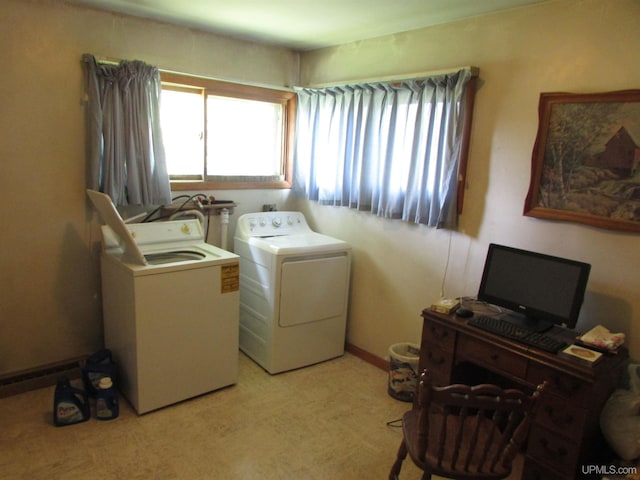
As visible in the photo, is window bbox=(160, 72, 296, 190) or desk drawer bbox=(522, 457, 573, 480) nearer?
desk drawer bbox=(522, 457, 573, 480)

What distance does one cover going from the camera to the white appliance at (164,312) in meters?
2.53

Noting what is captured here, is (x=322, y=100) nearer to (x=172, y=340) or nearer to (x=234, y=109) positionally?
(x=234, y=109)

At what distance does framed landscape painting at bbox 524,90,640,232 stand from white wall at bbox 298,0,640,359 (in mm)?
59

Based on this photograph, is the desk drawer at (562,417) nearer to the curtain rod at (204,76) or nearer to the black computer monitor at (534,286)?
the black computer monitor at (534,286)

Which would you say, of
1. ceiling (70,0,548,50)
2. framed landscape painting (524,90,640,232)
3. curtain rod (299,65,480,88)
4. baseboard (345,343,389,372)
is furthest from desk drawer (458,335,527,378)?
ceiling (70,0,548,50)

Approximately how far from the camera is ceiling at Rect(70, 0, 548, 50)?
8.30 feet

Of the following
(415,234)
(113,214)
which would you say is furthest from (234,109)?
(415,234)

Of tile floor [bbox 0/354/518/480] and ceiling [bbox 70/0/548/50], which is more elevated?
ceiling [bbox 70/0/548/50]

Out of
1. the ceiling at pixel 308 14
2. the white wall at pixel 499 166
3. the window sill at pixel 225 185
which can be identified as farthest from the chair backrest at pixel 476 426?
the window sill at pixel 225 185

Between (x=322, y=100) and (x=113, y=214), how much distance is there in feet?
6.11

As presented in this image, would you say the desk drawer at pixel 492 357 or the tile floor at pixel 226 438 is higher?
the desk drawer at pixel 492 357

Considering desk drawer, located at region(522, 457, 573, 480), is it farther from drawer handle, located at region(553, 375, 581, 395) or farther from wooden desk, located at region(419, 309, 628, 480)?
drawer handle, located at region(553, 375, 581, 395)

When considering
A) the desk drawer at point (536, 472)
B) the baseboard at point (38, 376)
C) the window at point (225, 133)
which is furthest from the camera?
the window at point (225, 133)

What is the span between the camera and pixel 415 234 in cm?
307
